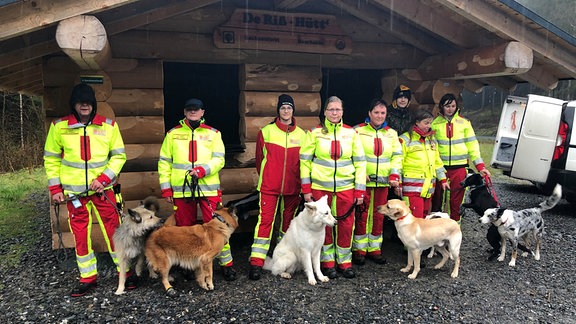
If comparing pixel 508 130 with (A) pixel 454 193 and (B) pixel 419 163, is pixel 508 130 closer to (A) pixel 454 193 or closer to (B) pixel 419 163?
(A) pixel 454 193

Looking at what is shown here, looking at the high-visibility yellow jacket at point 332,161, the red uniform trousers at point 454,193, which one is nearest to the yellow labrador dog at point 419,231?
the high-visibility yellow jacket at point 332,161

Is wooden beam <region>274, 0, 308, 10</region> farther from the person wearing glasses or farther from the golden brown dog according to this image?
the golden brown dog

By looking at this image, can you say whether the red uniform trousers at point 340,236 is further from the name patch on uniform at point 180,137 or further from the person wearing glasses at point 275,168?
the name patch on uniform at point 180,137

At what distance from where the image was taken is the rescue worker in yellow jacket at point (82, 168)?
13.7 ft

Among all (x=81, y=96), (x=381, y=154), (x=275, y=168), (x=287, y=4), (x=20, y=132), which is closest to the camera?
(x=81, y=96)

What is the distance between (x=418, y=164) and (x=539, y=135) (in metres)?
4.22

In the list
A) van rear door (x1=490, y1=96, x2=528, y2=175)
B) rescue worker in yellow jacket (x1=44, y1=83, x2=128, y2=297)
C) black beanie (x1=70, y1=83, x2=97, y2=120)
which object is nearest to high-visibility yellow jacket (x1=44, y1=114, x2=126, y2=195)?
rescue worker in yellow jacket (x1=44, y1=83, x2=128, y2=297)

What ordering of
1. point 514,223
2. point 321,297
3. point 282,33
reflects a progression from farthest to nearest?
point 282,33 → point 514,223 → point 321,297

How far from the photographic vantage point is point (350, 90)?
854 cm

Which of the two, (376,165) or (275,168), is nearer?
(275,168)

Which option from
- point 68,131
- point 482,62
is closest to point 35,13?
point 68,131

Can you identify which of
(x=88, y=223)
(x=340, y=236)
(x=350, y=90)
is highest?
(x=350, y=90)

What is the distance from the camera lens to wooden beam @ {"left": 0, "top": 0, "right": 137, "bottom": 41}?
3555 mm

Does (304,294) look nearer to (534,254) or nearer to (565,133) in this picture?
(534,254)
